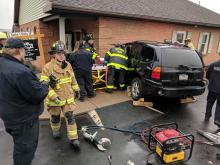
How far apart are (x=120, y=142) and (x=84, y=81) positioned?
2.83 meters

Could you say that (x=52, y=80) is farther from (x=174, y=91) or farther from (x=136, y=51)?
(x=136, y=51)

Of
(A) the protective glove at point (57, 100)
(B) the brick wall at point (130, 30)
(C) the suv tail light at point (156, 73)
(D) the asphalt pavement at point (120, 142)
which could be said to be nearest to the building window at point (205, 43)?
(B) the brick wall at point (130, 30)

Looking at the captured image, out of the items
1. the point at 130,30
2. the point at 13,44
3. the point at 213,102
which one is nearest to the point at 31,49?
the point at 13,44

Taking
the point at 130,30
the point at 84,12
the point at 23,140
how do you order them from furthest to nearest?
1. the point at 130,30
2. the point at 84,12
3. the point at 23,140

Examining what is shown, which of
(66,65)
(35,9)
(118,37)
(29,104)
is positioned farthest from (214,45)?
(29,104)

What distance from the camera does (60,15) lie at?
305 inches

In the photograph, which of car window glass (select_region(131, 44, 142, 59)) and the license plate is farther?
car window glass (select_region(131, 44, 142, 59))

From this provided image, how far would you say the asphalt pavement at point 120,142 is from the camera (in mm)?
3291

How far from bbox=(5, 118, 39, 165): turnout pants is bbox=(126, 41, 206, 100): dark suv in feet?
11.4

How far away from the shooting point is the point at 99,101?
6.02 meters

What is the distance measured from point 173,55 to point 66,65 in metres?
3.03

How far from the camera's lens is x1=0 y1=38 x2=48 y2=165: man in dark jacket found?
2.24m

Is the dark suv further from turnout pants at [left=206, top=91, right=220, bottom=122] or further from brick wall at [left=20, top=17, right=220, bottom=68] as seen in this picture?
brick wall at [left=20, top=17, right=220, bottom=68]

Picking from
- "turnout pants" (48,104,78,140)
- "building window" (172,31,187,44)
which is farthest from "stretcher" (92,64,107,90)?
"building window" (172,31,187,44)
